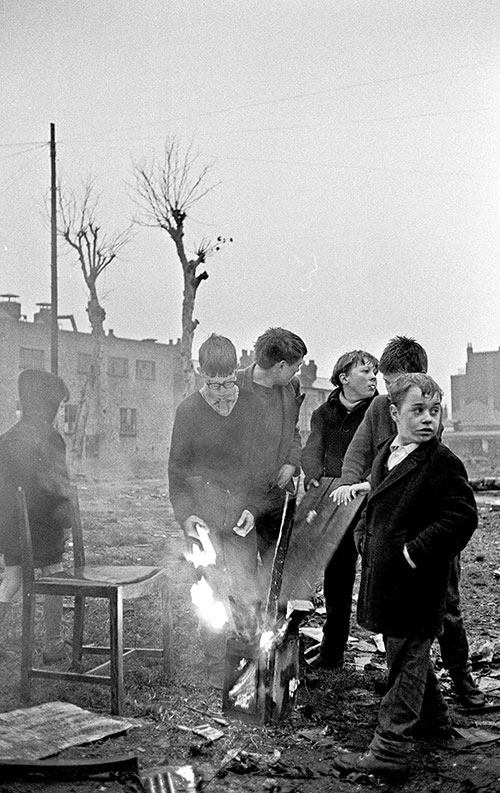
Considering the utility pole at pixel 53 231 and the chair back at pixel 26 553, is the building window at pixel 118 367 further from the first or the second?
the chair back at pixel 26 553

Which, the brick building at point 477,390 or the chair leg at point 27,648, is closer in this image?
the chair leg at point 27,648

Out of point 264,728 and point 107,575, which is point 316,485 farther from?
point 264,728

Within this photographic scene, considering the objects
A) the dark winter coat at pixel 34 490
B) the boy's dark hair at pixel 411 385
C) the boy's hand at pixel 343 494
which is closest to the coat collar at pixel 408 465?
the boy's dark hair at pixel 411 385

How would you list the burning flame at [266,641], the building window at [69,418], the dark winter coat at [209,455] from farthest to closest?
the building window at [69,418], the dark winter coat at [209,455], the burning flame at [266,641]

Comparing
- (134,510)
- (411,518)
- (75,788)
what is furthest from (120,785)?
(134,510)

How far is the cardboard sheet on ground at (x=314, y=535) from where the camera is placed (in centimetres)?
518

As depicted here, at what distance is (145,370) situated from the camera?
43.3 meters

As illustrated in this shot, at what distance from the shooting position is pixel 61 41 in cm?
754

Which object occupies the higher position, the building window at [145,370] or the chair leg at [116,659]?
the building window at [145,370]

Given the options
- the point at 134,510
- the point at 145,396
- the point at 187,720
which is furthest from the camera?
the point at 145,396

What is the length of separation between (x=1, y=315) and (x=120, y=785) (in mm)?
35916

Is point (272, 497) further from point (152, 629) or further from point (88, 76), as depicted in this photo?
point (88, 76)

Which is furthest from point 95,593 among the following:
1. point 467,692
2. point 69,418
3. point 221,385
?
point 69,418

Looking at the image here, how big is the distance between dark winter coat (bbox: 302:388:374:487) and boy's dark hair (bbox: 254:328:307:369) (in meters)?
0.41
